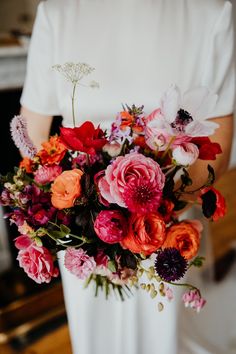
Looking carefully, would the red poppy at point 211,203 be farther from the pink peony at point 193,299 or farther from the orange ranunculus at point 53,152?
the orange ranunculus at point 53,152

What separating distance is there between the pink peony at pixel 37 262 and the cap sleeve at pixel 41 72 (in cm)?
47

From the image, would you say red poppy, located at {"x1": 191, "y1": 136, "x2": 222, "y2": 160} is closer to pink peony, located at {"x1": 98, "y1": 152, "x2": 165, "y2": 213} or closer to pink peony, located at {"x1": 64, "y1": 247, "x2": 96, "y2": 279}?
pink peony, located at {"x1": 98, "y1": 152, "x2": 165, "y2": 213}

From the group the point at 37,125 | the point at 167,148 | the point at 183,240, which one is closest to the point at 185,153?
the point at 167,148

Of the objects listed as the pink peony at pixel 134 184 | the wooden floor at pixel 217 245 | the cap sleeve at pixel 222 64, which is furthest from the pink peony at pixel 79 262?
the wooden floor at pixel 217 245

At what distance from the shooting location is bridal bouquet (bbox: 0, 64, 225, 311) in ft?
2.04


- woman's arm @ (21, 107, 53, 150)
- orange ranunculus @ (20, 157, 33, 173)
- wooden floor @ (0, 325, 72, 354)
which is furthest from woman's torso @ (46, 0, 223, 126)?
wooden floor @ (0, 325, 72, 354)

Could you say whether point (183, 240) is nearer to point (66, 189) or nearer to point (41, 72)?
point (66, 189)

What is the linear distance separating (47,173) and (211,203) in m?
0.26

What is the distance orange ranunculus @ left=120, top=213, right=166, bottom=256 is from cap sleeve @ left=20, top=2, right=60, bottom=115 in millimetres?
484

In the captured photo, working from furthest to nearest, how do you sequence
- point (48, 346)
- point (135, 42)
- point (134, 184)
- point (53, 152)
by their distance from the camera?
1. point (48, 346)
2. point (135, 42)
3. point (53, 152)
4. point (134, 184)

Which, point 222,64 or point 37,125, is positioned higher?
point 222,64

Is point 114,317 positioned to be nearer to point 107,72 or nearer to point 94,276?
point 94,276

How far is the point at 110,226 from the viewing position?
0.62m

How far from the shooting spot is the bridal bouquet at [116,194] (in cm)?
62
